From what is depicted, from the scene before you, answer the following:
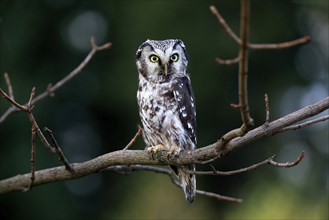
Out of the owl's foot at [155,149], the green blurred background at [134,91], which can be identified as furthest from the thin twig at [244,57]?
the green blurred background at [134,91]

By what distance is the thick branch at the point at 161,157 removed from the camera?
339 centimetres

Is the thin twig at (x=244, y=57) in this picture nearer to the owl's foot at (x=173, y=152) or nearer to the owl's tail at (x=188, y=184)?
the owl's foot at (x=173, y=152)

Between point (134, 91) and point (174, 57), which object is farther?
point (134, 91)

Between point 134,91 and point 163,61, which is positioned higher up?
point 163,61

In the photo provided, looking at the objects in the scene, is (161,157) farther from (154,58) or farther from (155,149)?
(154,58)

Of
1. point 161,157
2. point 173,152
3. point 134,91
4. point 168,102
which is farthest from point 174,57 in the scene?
point 134,91

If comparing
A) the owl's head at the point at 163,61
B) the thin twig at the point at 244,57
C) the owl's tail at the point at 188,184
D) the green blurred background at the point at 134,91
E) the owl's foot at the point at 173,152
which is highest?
the thin twig at the point at 244,57

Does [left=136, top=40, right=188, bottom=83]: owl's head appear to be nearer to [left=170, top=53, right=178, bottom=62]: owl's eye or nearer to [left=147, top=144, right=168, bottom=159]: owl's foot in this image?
[left=170, top=53, right=178, bottom=62]: owl's eye

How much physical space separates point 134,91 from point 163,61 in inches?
273

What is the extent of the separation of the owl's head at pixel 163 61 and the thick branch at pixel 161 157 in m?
0.88

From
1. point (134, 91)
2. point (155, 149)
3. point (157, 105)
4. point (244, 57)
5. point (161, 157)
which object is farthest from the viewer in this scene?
point (134, 91)

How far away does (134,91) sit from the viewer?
1180cm

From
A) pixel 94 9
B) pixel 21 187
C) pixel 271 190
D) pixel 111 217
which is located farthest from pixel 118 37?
pixel 21 187

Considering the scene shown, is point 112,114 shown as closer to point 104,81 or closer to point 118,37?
point 104,81
